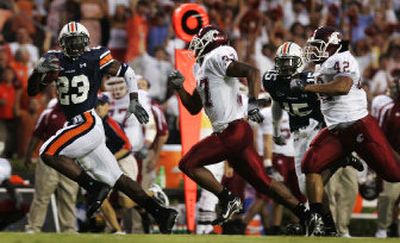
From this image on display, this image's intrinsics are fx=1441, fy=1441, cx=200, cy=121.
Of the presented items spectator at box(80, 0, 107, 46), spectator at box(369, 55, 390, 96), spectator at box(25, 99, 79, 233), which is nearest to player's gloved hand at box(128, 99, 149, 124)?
spectator at box(25, 99, 79, 233)

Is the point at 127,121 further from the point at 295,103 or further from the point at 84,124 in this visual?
the point at 84,124

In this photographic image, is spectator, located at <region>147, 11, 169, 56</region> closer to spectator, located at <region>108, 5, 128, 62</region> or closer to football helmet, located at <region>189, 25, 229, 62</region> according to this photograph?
spectator, located at <region>108, 5, 128, 62</region>

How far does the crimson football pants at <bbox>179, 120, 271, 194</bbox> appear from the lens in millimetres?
11484

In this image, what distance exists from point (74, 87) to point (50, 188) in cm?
298

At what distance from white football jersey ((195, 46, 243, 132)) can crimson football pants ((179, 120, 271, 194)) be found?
110 mm

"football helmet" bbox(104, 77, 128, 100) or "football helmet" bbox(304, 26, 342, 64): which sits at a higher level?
"football helmet" bbox(304, 26, 342, 64)

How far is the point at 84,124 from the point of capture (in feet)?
37.7

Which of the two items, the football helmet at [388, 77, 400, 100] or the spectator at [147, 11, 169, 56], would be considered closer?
the football helmet at [388, 77, 400, 100]

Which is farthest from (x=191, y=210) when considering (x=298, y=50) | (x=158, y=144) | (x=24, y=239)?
(x=24, y=239)

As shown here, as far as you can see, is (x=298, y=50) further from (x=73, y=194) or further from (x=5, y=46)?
(x=5, y=46)

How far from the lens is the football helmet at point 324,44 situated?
11.5 meters

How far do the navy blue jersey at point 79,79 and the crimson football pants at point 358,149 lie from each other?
1802 millimetres

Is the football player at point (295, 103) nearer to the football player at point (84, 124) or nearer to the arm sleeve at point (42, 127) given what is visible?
the football player at point (84, 124)

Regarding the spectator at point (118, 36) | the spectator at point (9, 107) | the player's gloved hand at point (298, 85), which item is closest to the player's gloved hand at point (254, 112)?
the player's gloved hand at point (298, 85)
